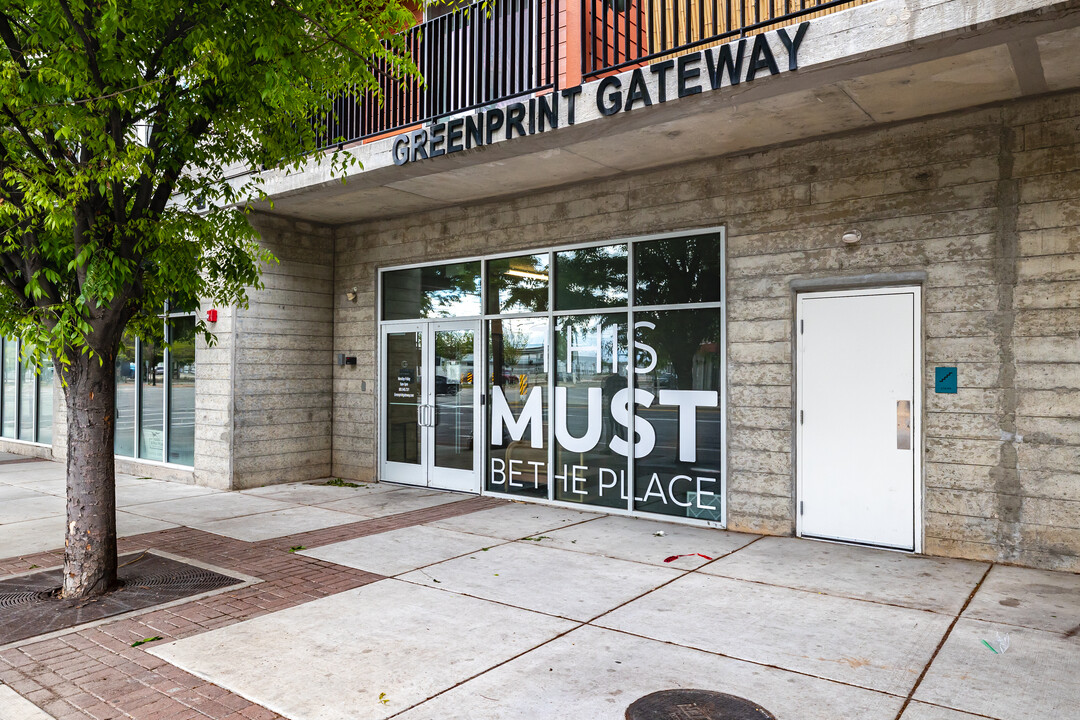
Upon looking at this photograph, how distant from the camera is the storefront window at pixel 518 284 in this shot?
346 inches

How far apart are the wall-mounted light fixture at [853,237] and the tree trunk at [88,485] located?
20.0ft

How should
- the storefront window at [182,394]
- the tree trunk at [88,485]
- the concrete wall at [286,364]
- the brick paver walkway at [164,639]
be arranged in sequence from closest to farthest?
the brick paver walkway at [164,639]
the tree trunk at [88,485]
the concrete wall at [286,364]
the storefront window at [182,394]

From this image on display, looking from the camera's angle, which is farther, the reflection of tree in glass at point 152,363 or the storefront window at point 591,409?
the reflection of tree in glass at point 152,363

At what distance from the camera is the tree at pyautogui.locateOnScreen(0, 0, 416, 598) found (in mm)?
4848

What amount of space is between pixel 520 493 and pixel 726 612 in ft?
14.1

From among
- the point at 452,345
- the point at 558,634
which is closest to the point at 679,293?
the point at 452,345

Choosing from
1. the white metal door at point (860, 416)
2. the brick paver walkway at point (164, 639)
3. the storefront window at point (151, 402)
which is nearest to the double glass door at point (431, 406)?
the brick paver walkway at point (164, 639)

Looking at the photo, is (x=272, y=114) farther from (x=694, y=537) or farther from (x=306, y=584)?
(x=694, y=537)

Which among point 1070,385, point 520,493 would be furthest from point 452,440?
point 1070,385

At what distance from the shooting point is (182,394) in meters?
10.7

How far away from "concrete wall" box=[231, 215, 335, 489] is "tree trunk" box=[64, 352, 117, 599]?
436 centimetres

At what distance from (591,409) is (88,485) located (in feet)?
15.9

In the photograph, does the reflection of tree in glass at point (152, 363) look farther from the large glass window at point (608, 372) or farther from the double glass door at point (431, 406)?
the large glass window at point (608, 372)

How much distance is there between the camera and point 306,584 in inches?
221
